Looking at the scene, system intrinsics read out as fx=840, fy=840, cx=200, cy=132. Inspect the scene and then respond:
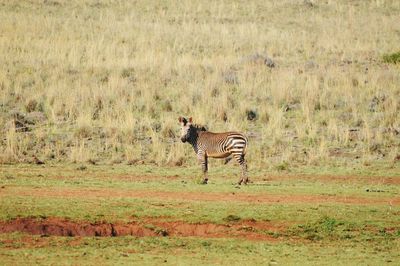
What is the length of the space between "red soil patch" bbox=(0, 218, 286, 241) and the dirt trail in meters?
2.32

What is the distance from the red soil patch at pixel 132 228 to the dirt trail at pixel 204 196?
2.32 metres

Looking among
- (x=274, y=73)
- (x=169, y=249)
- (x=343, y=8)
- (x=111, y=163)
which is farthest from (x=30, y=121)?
(x=343, y=8)

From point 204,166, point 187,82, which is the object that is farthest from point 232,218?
point 187,82

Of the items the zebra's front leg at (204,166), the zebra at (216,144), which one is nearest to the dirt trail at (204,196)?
the zebra's front leg at (204,166)

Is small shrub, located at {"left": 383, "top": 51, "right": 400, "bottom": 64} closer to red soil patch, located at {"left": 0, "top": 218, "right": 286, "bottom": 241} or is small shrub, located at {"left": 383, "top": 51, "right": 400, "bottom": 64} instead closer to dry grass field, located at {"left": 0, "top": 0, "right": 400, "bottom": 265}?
dry grass field, located at {"left": 0, "top": 0, "right": 400, "bottom": 265}

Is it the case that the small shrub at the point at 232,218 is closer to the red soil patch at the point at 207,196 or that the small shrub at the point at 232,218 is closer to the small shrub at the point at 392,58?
the red soil patch at the point at 207,196

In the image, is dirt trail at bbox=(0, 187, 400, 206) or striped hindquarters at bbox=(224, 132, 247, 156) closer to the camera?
dirt trail at bbox=(0, 187, 400, 206)

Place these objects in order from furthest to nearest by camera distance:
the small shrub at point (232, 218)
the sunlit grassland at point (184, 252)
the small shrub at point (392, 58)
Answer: the small shrub at point (392, 58) < the small shrub at point (232, 218) < the sunlit grassland at point (184, 252)

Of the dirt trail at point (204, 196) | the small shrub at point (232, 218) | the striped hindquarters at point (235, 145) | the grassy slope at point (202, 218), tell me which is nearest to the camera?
the grassy slope at point (202, 218)

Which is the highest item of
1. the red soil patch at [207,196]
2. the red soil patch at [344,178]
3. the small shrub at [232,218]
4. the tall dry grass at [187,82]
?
the tall dry grass at [187,82]

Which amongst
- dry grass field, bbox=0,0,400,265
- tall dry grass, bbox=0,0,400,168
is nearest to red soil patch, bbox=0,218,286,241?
dry grass field, bbox=0,0,400,265

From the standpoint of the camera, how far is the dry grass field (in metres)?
14.4

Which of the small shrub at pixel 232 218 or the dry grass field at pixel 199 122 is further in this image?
the small shrub at pixel 232 218

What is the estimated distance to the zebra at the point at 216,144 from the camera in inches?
803
